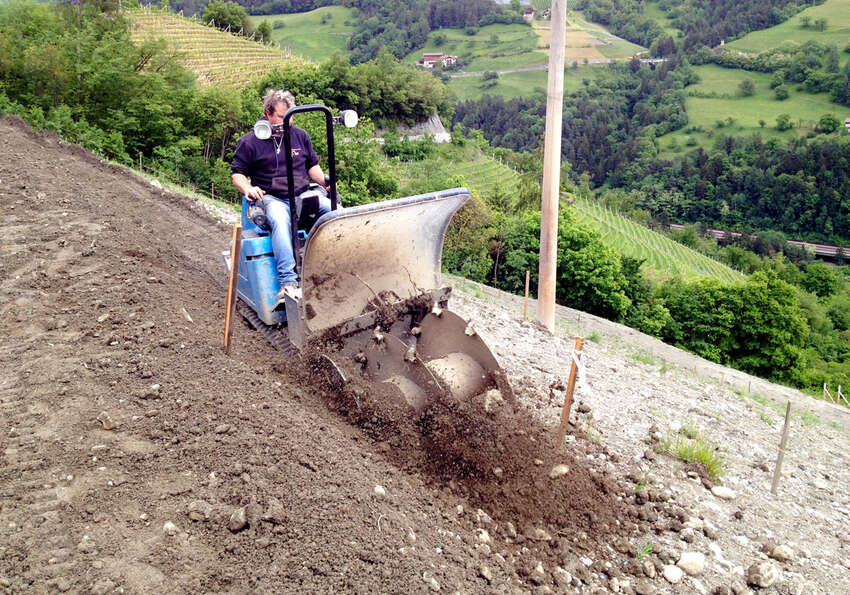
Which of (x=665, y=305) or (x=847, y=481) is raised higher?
(x=847, y=481)

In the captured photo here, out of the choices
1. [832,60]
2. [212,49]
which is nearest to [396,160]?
[212,49]

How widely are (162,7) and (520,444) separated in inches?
3538

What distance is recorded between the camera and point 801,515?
6957 millimetres

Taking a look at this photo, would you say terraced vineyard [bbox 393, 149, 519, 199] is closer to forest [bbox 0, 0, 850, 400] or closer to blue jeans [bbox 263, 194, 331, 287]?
forest [bbox 0, 0, 850, 400]

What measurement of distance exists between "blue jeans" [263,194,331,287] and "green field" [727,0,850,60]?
208 metres

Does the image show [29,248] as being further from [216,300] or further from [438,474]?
[438,474]

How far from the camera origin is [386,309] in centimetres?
650

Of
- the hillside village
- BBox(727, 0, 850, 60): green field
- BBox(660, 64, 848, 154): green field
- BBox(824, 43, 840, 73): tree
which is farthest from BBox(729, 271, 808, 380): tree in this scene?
BBox(727, 0, 850, 60): green field

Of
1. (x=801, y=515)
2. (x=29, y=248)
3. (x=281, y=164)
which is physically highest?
(x=281, y=164)

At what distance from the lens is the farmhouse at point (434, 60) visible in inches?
7495

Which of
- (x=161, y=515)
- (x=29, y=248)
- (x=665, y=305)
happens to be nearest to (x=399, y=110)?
(x=665, y=305)

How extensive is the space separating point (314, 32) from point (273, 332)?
194 metres

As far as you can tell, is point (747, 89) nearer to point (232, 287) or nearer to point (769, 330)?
point (769, 330)

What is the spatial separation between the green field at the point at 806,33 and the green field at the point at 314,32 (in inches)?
4404
